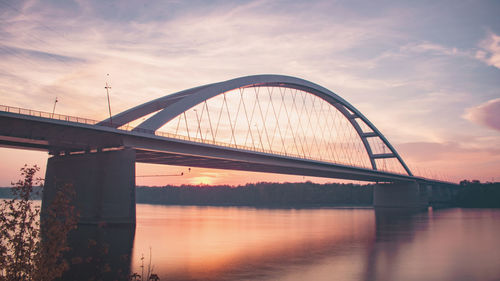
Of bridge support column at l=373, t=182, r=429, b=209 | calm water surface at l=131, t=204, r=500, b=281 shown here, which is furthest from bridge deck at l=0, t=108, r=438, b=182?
bridge support column at l=373, t=182, r=429, b=209

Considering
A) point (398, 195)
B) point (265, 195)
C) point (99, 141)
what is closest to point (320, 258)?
point (99, 141)

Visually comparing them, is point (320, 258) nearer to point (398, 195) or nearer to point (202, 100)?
point (202, 100)

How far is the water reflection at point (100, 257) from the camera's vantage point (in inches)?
309

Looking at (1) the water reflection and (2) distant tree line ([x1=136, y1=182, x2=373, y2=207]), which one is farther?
(2) distant tree line ([x1=136, y1=182, x2=373, y2=207])

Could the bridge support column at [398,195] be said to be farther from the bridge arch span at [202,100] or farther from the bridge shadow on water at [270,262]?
the bridge shadow on water at [270,262]

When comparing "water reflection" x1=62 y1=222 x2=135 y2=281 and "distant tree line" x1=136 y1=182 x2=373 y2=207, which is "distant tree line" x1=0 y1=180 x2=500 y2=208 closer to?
"distant tree line" x1=136 y1=182 x2=373 y2=207

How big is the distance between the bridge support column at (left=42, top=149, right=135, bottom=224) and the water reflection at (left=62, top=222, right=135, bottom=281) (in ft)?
5.74

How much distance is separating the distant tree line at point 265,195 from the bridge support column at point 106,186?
10580 centimetres

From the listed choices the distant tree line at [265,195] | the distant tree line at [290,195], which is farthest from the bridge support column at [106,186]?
the distant tree line at [265,195]

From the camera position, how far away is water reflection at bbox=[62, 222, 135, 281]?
7.86 meters

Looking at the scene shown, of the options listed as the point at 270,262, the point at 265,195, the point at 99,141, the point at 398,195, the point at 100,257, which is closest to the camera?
the point at 100,257

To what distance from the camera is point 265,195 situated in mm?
152000

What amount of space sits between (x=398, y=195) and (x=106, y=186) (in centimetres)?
7791

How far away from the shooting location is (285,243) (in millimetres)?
25438
